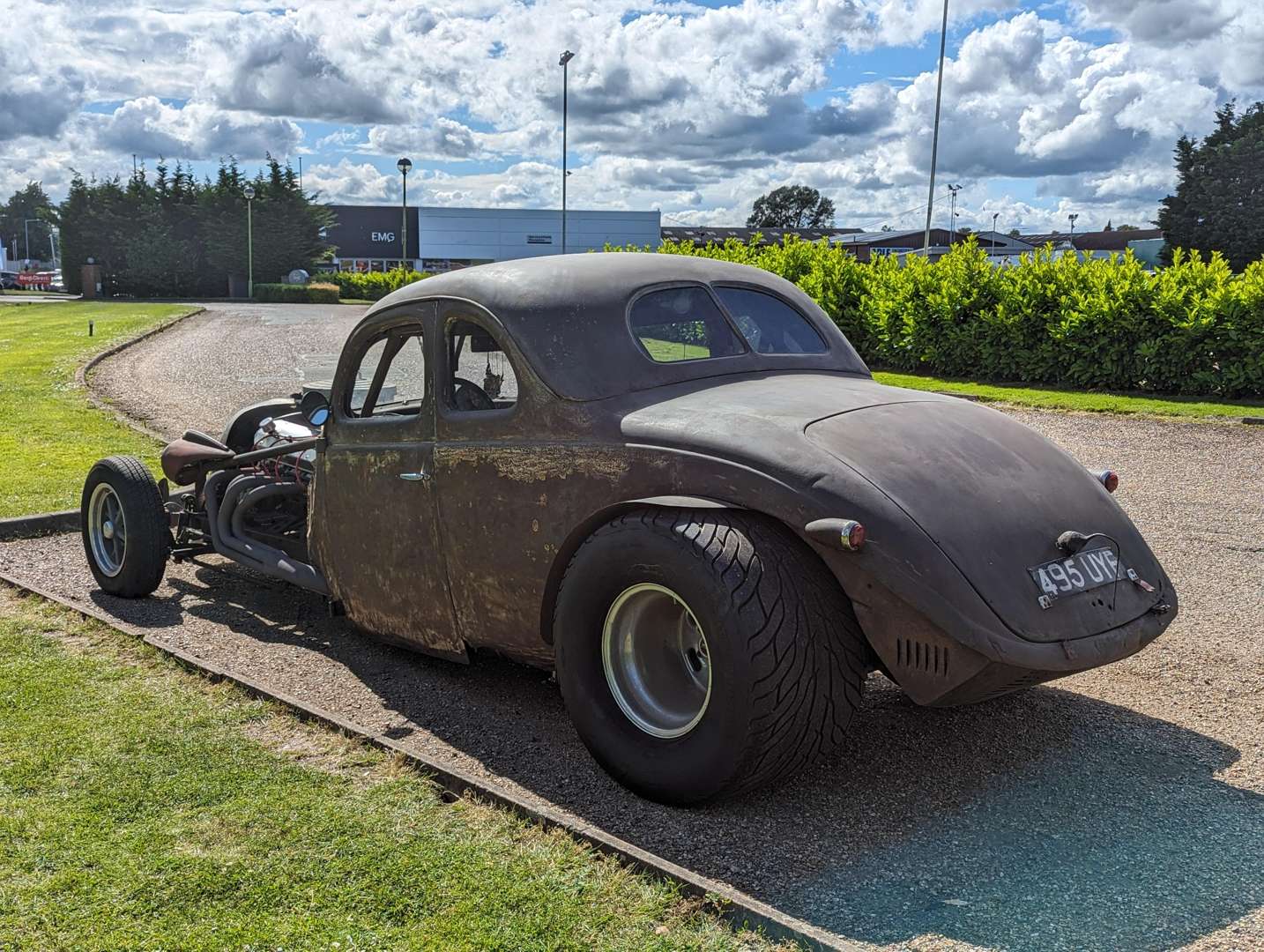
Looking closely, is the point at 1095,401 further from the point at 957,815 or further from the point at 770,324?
the point at 957,815

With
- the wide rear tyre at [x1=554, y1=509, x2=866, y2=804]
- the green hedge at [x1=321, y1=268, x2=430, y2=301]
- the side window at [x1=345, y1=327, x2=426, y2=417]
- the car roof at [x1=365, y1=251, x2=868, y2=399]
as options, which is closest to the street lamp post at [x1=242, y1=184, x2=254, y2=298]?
the green hedge at [x1=321, y1=268, x2=430, y2=301]

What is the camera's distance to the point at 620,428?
13.7ft

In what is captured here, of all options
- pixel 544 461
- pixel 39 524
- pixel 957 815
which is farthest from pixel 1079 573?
pixel 39 524

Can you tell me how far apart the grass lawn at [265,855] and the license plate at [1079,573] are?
147 centimetres

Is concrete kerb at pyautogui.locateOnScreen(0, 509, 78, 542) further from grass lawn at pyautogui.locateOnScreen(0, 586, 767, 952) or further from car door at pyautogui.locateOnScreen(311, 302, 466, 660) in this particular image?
grass lawn at pyautogui.locateOnScreen(0, 586, 767, 952)

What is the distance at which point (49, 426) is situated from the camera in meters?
13.2

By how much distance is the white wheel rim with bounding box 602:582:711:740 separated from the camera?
4.01m

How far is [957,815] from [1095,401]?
12415 mm

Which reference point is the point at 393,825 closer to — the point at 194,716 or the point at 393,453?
the point at 194,716

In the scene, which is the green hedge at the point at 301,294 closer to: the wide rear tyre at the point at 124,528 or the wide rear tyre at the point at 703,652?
the wide rear tyre at the point at 124,528

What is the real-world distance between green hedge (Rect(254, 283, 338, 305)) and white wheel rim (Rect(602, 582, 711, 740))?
156ft

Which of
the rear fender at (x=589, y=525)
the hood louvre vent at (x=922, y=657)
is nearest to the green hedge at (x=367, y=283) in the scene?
the rear fender at (x=589, y=525)

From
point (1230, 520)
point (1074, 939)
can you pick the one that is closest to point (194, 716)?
point (1074, 939)

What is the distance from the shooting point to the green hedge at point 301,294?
49.7 metres
